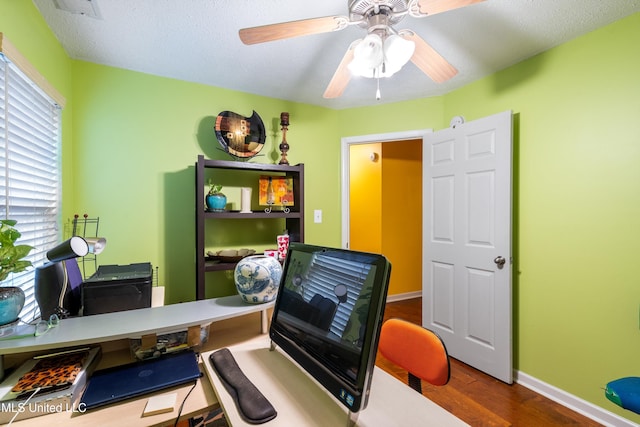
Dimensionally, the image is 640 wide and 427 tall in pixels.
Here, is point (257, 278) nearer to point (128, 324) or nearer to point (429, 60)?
point (128, 324)

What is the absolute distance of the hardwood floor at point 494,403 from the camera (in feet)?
5.58

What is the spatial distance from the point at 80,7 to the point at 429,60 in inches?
68.6

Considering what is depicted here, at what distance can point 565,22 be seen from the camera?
63.4 inches

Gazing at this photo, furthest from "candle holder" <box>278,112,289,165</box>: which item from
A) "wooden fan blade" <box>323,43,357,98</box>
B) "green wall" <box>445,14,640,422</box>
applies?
"green wall" <box>445,14,640,422</box>

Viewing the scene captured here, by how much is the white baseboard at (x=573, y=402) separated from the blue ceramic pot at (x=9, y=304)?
2788mm

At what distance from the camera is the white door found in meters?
2.05

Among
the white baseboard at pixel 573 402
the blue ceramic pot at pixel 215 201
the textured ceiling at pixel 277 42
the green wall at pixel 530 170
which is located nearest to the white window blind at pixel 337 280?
the textured ceiling at pixel 277 42

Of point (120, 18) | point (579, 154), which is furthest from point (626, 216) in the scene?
point (120, 18)

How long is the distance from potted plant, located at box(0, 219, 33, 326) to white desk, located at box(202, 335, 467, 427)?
0.64 metres

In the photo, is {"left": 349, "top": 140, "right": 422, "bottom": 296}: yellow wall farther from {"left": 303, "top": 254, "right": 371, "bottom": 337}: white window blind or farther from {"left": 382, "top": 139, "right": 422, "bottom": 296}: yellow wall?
{"left": 303, "top": 254, "right": 371, "bottom": 337}: white window blind

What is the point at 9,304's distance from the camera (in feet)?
3.05

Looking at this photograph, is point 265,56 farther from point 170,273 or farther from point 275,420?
point 275,420

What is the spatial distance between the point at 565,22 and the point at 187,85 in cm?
250

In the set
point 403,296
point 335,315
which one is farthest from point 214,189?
point 403,296
